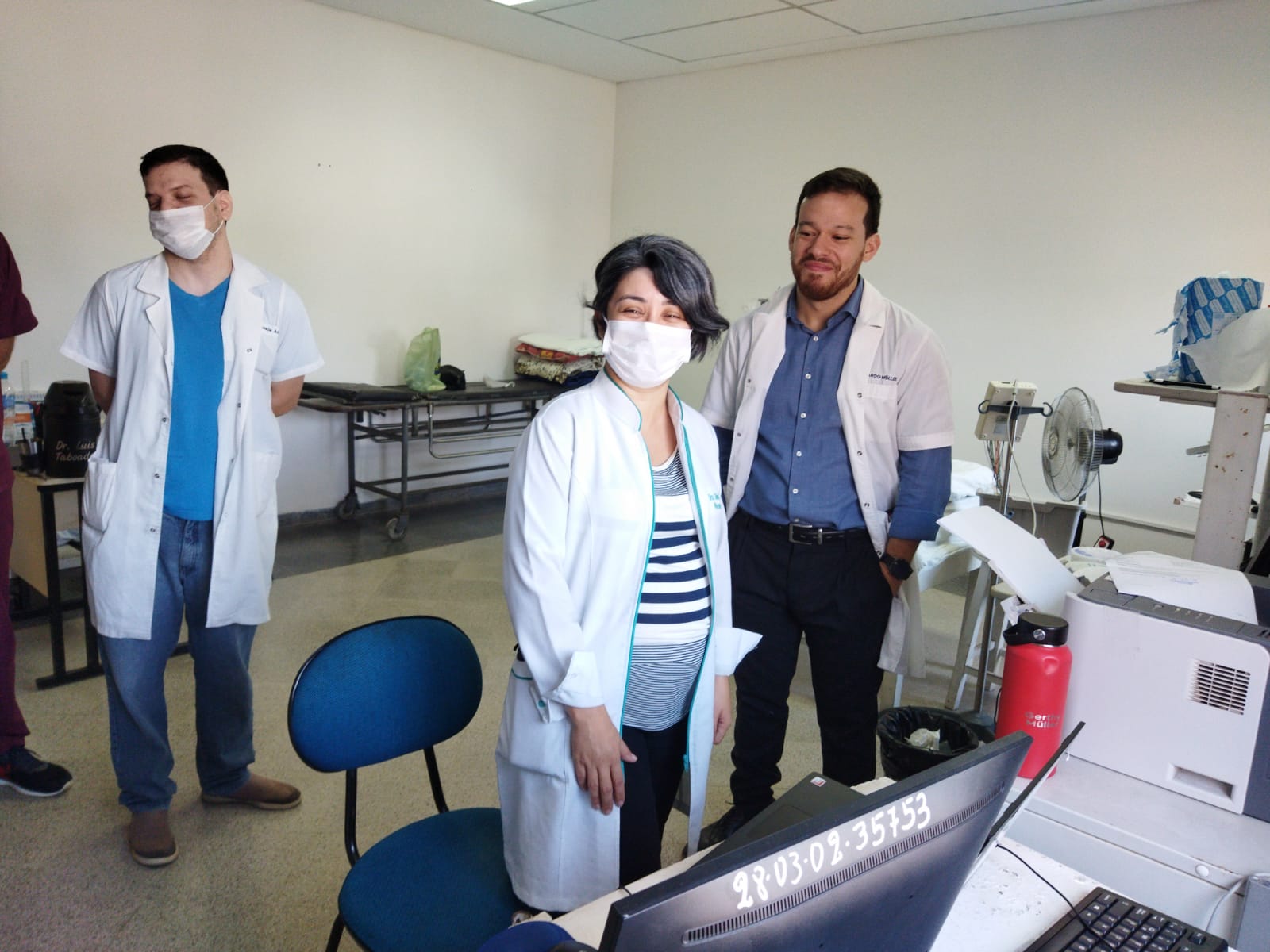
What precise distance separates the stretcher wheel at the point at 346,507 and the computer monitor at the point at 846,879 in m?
4.80

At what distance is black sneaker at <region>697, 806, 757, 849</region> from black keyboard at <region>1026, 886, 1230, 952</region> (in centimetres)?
124

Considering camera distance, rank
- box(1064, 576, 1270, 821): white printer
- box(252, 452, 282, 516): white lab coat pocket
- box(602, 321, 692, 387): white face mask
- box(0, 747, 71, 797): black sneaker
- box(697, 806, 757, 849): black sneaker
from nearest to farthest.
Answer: box(1064, 576, 1270, 821): white printer < box(602, 321, 692, 387): white face mask < box(252, 452, 282, 516): white lab coat pocket < box(697, 806, 757, 849): black sneaker < box(0, 747, 71, 797): black sneaker

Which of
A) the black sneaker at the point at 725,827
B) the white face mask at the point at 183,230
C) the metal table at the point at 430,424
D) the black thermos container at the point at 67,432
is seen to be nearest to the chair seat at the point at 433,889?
the black sneaker at the point at 725,827

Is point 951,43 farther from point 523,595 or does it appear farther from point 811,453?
point 523,595

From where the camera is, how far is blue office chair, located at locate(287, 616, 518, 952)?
1.36 metres

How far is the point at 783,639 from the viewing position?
212 cm

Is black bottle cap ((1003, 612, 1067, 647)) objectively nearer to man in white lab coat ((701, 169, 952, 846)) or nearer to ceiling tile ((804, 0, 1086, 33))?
man in white lab coat ((701, 169, 952, 846))

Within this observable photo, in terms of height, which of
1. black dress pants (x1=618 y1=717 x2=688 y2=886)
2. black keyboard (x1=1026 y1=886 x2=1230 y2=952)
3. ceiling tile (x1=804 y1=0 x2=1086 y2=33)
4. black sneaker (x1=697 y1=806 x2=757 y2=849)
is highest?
ceiling tile (x1=804 y1=0 x2=1086 y2=33)

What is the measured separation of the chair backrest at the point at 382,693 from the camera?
1479 mm

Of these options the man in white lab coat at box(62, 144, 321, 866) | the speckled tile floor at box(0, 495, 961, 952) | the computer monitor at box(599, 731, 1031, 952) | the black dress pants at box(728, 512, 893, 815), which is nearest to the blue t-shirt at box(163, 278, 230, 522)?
the man in white lab coat at box(62, 144, 321, 866)

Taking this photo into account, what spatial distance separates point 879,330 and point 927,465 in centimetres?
32

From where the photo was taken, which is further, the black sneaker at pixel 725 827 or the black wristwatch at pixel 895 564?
the black sneaker at pixel 725 827

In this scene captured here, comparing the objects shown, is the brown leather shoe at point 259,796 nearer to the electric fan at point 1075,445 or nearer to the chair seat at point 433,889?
the chair seat at point 433,889

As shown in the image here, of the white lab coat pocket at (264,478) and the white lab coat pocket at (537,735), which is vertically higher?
the white lab coat pocket at (264,478)
